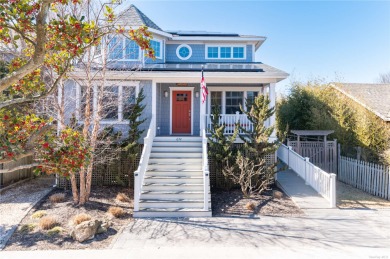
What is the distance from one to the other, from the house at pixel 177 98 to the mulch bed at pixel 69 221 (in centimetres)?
101

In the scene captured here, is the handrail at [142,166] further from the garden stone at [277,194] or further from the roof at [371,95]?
the roof at [371,95]

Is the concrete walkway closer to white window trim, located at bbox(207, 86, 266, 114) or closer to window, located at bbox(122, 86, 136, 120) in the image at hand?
white window trim, located at bbox(207, 86, 266, 114)

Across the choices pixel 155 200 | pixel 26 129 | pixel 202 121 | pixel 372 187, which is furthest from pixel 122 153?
pixel 372 187

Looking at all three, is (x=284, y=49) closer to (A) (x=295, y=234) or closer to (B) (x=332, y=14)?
(B) (x=332, y=14)

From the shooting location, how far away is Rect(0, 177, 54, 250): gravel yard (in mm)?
6168

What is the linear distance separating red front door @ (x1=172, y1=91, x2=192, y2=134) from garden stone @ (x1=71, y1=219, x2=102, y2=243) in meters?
7.01

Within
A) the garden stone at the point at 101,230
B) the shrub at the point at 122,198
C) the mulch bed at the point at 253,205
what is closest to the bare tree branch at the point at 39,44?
the garden stone at the point at 101,230

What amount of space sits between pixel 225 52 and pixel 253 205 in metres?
9.38

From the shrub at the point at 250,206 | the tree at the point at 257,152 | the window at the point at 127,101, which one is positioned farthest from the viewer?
the window at the point at 127,101

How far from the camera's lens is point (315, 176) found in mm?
8578

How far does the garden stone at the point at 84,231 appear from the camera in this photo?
5.38 meters

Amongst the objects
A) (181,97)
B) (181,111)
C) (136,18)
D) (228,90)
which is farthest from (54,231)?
(136,18)

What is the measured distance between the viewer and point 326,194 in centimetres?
801

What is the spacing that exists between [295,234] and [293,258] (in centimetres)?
121
